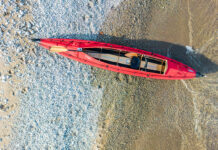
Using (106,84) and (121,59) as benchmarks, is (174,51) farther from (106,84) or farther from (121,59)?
(106,84)

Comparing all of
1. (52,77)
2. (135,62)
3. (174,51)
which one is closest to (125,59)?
(135,62)

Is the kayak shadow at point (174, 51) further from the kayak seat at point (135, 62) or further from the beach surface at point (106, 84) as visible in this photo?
the kayak seat at point (135, 62)

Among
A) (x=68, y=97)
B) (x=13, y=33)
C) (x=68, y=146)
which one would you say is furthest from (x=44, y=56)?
(x=68, y=146)

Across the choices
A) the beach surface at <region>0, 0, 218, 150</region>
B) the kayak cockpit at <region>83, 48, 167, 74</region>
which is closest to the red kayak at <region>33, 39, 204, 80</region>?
the kayak cockpit at <region>83, 48, 167, 74</region>

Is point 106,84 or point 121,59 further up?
point 121,59

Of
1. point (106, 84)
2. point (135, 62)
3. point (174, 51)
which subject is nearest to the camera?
point (135, 62)

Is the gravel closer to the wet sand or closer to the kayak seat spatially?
the wet sand

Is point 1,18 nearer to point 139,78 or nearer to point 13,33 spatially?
point 13,33

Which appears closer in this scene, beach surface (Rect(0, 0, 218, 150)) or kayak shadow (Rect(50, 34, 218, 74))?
beach surface (Rect(0, 0, 218, 150))
